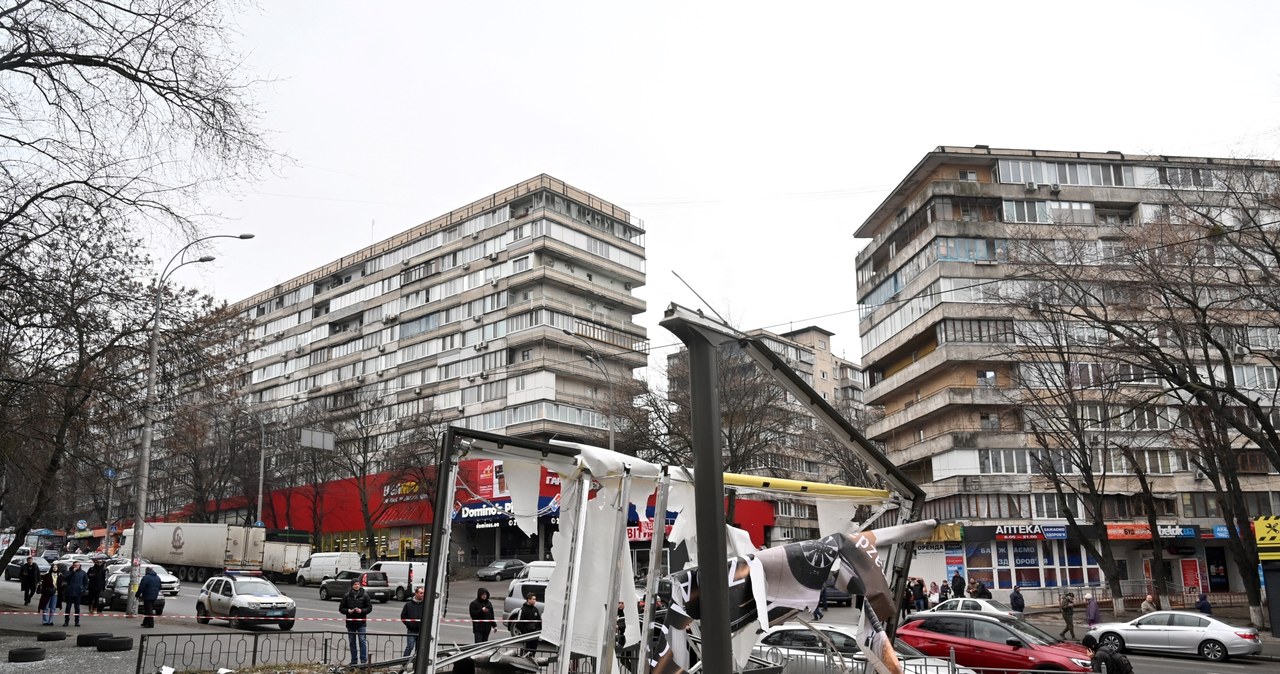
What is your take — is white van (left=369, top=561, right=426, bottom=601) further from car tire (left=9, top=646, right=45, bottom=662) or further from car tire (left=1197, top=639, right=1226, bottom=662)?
car tire (left=1197, top=639, right=1226, bottom=662)

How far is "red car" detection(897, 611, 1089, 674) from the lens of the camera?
17734 millimetres

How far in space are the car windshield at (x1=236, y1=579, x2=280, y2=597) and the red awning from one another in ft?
94.2

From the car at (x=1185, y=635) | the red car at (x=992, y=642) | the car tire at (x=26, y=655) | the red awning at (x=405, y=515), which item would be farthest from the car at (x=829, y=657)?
the red awning at (x=405, y=515)

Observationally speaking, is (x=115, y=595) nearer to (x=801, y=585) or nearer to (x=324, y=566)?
(x=324, y=566)

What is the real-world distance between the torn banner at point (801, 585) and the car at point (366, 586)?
32922 mm

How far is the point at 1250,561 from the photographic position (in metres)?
34.8

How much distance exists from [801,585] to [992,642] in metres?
11.0

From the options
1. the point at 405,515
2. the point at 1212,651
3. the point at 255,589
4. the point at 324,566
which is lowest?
the point at 1212,651

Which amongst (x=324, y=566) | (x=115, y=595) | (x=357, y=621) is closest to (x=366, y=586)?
(x=115, y=595)

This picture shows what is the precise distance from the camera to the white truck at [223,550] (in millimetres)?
49344

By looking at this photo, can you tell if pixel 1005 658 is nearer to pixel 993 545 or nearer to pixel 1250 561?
pixel 1250 561

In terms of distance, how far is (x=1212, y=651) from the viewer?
24.8 metres

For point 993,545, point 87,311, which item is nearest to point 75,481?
point 87,311

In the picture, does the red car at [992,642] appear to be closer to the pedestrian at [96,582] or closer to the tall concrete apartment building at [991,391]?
the pedestrian at [96,582]
